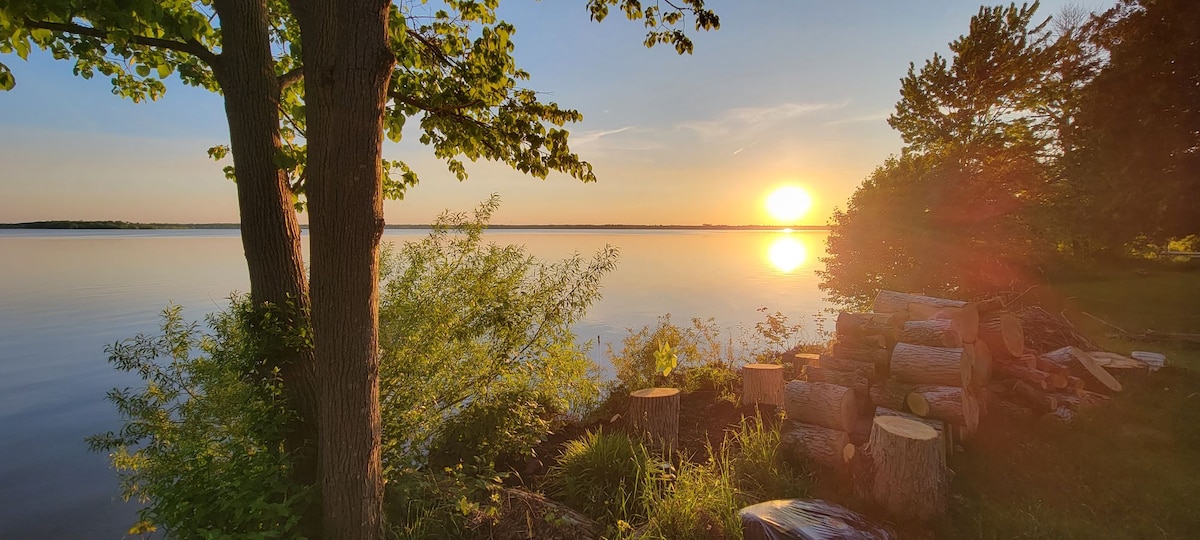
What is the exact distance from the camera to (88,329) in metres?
11.6

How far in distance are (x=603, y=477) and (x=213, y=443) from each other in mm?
3152

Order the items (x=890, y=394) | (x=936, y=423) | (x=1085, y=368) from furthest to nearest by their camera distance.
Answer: (x=1085, y=368), (x=890, y=394), (x=936, y=423)

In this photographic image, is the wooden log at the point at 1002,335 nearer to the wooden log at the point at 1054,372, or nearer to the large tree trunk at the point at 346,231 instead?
the wooden log at the point at 1054,372

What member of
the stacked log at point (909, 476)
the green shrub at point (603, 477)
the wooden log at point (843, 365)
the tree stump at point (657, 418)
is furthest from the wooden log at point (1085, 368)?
the green shrub at point (603, 477)

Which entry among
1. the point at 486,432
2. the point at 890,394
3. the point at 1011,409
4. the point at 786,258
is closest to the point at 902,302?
the point at 1011,409

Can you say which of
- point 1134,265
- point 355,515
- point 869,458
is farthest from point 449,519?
point 1134,265

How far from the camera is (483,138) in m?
4.07

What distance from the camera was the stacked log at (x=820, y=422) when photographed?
4.79 metres

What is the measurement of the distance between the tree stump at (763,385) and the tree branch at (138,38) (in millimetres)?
6609

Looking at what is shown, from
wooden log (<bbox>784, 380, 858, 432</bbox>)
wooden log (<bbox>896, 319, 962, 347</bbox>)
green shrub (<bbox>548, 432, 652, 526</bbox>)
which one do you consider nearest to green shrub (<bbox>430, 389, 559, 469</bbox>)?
green shrub (<bbox>548, 432, 652, 526</bbox>)

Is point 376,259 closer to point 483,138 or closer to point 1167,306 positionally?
point 483,138

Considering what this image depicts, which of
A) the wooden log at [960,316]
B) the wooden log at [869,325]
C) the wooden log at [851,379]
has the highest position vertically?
the wooden log at [960,316]

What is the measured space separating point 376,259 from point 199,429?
2.11m

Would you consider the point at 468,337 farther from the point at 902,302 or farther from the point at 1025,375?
the point at 1025,375
